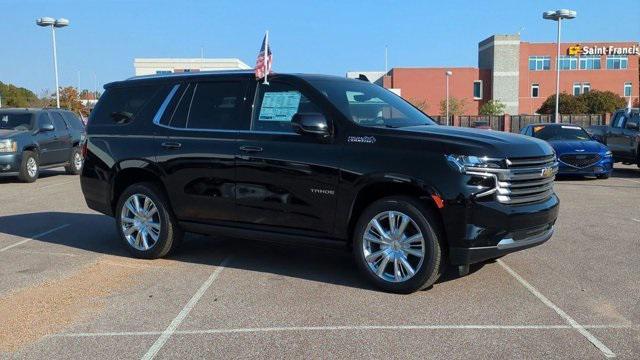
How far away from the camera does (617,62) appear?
74.9 metres

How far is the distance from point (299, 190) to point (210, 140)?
3.96 feet

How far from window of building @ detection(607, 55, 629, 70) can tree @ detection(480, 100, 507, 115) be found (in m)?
14.4

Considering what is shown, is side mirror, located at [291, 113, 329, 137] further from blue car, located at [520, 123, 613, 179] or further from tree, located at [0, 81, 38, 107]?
tree, located at [0, 81, 38, 107]

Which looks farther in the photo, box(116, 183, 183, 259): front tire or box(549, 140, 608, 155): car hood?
box(549, 140, 608, 155): car hood

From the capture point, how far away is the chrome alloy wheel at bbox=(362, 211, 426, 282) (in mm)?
5289

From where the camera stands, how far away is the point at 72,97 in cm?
6184

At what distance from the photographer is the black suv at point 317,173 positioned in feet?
16.7

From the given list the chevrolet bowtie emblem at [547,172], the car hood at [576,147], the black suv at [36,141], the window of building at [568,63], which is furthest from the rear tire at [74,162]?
the window of building at [568,63]

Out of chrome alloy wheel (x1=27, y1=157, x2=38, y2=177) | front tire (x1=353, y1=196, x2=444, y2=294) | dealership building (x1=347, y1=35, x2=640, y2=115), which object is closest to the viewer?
front tire (x1=353, y1=196, x2=444, y2=294)

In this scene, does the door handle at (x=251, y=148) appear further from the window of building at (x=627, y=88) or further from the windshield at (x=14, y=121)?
the window of building at (x=627, y=88)

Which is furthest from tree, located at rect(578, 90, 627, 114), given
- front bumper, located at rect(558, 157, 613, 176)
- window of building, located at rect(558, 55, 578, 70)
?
front bumper, located at rect(558, 157, 613, 176)

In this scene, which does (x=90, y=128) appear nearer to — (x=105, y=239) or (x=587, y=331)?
(x=105, y=239)

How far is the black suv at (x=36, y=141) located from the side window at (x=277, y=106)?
11.3 m

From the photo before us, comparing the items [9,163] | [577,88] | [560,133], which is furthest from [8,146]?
[577,88]
